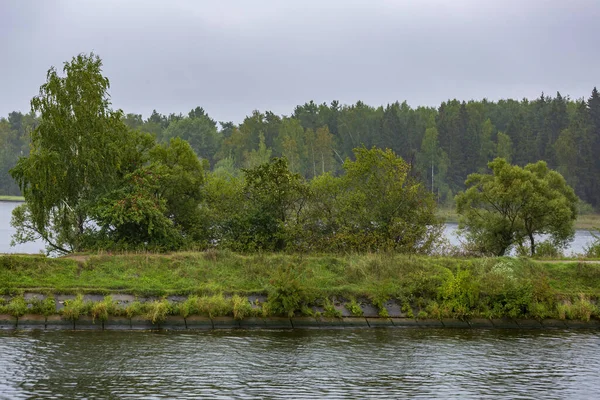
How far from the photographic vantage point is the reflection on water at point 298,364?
18.6 meters

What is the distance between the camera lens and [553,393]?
19172 mm

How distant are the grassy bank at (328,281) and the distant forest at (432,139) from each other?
6912cm

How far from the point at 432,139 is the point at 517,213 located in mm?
78635

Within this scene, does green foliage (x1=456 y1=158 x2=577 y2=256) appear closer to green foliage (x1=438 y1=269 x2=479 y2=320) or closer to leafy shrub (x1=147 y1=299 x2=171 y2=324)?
green foliage (x1=438 y1=269 x2=479 y2=320)

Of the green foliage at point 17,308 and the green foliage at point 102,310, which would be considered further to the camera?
the green foliage at point 102,310

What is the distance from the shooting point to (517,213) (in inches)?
1626

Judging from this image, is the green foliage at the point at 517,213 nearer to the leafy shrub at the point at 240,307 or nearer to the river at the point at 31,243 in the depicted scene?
the river at the point at 31,243

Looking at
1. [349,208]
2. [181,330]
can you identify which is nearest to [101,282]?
[181,330]

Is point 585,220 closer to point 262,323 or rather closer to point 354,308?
point 354,308

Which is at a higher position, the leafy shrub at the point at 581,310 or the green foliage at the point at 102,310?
the green foliage at the point at 102,310

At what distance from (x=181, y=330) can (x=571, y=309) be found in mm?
15086

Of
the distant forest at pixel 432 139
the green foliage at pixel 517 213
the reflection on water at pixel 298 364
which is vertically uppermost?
the distant forest at pixel 432 139

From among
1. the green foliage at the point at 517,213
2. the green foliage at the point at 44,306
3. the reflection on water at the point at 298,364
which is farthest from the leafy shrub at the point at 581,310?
the green foliage at the point at 44,306

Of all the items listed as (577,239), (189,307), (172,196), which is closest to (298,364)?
(189,307)
